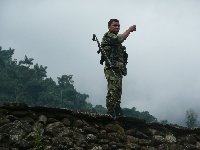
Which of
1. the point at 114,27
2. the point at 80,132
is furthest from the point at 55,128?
the point at 114,27

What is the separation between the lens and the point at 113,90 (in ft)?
24.1

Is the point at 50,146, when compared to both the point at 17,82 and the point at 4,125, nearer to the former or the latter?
the point at 4,125

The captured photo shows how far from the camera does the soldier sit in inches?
288

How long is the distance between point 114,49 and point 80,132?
219 cm

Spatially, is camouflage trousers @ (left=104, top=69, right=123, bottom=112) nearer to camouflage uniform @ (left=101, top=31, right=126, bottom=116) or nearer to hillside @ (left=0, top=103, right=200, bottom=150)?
camouflage uniform @ (left=101, top=31, right=126, bottom=116)

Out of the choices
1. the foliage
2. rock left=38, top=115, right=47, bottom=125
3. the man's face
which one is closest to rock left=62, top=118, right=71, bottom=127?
rock left=38, top=115, right=47, bottom=125

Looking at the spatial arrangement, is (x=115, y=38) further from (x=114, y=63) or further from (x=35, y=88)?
(x=35, y=88)

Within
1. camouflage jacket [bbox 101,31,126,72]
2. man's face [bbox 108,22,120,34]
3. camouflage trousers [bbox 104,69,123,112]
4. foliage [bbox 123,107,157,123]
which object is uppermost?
foliage [bbox 123,107,157,123]

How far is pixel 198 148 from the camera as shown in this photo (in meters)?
7.14

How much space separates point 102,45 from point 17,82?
5117cm

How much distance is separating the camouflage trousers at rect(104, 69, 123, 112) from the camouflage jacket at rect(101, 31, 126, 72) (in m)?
0.18

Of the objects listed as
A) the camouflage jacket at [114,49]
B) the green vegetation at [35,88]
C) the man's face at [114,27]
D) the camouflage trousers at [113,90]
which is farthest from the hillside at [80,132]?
the green vegetation at [35,88]

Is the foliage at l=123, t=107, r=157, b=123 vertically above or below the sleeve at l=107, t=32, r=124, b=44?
above

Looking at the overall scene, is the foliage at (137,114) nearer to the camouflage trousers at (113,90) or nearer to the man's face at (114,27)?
the man's face at (114,27)
